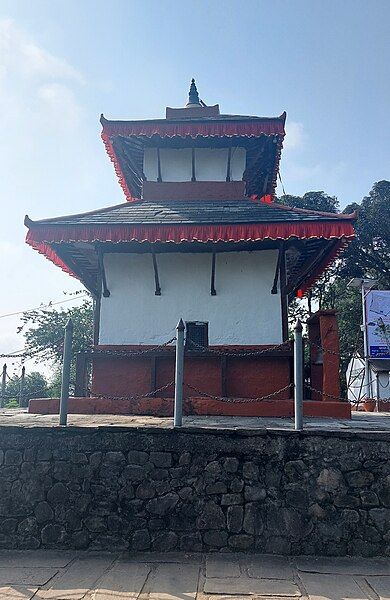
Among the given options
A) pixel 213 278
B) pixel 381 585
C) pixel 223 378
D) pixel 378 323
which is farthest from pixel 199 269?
pixel 378 323

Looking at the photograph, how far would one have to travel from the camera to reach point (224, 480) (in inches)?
206

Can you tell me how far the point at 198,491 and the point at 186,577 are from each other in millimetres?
926

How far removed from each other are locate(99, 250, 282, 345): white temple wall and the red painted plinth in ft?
4.69

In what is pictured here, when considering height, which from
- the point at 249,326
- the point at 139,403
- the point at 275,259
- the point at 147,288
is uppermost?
the point at 275,259

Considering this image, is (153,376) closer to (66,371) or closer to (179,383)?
(66,371)

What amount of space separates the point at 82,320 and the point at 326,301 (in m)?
15.7

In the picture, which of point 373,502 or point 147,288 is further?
point 147,288

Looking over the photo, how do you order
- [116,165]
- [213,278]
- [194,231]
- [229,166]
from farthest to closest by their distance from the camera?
[116,165], [229,166], [213,278], [194,231]

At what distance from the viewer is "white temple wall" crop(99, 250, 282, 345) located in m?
8.44

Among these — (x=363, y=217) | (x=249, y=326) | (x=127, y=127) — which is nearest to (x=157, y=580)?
(x=249, y=326)

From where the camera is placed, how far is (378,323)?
62.7 feet

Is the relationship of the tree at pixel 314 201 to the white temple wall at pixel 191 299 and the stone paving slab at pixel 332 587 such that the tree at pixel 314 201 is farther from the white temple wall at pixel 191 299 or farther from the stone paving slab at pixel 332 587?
the stone paving slab at pixel 332 587

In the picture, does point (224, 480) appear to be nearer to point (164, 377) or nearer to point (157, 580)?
point (157, 580)

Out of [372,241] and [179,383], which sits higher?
[372,241]
